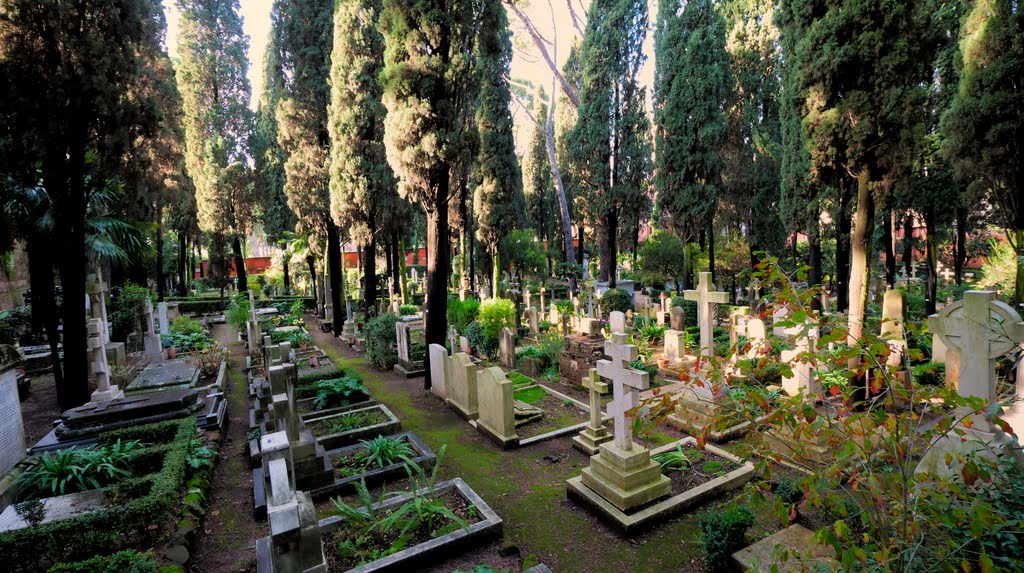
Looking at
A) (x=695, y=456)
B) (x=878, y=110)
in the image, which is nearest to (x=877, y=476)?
(x=695, y=456)

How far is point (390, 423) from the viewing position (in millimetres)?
7457

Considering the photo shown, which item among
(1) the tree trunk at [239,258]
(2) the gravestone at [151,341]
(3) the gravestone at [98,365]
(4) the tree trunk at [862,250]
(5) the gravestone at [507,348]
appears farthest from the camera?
(1) the tree trunk at [239,258]

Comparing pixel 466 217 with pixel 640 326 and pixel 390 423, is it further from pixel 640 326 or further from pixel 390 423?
pixel 390 423

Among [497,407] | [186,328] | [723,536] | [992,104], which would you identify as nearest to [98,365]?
[497,407]

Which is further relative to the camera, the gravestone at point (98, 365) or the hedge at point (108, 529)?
the gravestone at point (98, 365)

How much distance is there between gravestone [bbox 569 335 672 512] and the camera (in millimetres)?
5020

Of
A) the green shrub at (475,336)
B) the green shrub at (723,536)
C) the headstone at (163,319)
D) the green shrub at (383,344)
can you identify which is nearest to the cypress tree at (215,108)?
→ the headstone at (163,319)

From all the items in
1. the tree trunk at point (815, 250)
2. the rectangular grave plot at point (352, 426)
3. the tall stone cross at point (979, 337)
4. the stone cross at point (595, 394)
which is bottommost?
the rectangular grave plot at point (352, 426)

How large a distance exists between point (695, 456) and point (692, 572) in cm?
208

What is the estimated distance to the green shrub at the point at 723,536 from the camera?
13.4ft

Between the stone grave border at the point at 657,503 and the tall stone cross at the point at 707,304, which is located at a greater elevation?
the tall stone cross at the point at 707,304

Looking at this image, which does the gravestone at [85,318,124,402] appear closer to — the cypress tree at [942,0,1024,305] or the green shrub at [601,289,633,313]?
the green shrub at [601,289,633,313]

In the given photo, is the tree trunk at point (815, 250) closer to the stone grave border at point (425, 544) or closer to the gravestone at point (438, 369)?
the gravestone at point (438, 369)

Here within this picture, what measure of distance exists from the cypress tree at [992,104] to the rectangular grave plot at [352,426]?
10.7 metres
